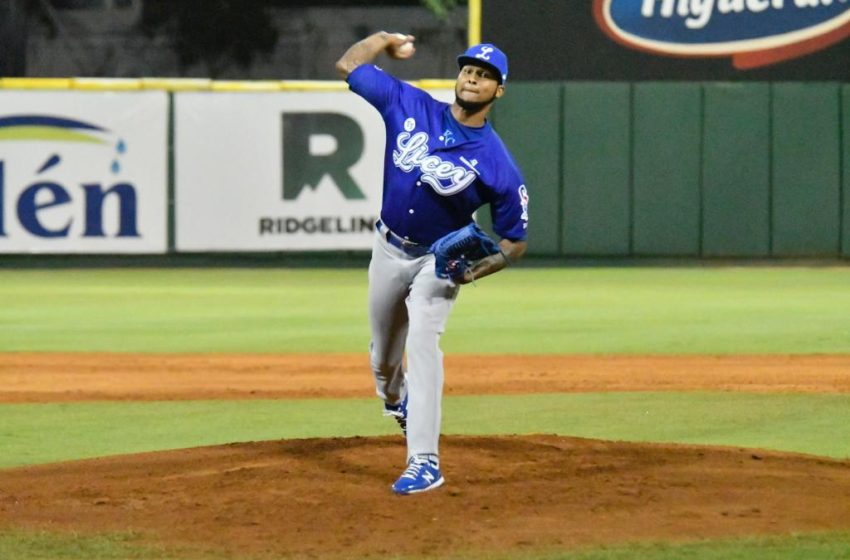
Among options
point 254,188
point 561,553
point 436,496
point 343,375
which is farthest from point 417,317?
point 254,188

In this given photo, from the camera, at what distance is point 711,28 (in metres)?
17.9

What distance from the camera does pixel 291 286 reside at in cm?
1622

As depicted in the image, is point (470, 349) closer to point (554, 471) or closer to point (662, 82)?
point (554, 471)

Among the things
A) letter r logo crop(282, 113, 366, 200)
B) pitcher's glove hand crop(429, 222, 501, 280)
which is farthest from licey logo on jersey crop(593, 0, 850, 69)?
pitcher's glove hand crop(429, 222, 501, 280)

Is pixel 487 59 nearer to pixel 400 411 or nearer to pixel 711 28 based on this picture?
pixel 400 411

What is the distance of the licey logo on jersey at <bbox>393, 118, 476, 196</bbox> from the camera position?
5.87 m

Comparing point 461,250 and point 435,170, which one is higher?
point 435,170

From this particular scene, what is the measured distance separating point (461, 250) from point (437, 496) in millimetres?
839

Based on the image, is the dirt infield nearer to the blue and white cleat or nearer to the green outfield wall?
the blue and white cleat

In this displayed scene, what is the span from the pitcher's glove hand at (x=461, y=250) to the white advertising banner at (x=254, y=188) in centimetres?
1184

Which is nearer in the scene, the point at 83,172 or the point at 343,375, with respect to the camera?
the point at 343,375

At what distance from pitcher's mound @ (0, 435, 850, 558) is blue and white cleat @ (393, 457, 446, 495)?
0.04 metres

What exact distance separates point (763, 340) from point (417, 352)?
6587 millimetres

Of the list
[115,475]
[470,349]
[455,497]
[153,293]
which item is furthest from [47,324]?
[455,497]
